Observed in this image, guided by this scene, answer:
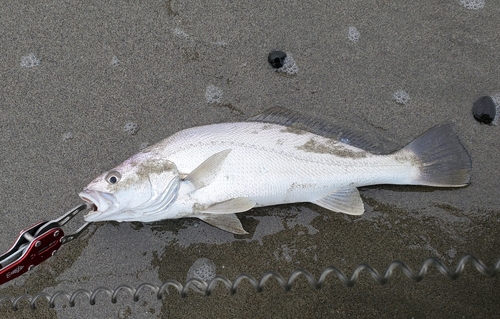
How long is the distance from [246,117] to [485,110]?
5.39 feet

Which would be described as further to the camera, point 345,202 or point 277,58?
point 277,58

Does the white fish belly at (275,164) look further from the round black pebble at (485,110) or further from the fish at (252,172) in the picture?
the round black pebble at (485,110)

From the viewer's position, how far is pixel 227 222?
2498 mm

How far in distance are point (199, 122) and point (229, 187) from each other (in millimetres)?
630

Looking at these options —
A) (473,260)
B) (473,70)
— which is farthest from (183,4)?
(473,260)

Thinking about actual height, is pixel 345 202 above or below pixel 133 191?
below

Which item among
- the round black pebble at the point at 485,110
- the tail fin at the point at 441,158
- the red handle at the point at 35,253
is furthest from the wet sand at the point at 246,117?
the red handle at the point at 35,253

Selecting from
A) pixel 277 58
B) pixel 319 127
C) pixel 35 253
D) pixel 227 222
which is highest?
pixel 277 58

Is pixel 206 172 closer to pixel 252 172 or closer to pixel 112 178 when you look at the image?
pixel 252 172

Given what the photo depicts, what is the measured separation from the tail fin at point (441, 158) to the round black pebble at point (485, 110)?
0.99 feet

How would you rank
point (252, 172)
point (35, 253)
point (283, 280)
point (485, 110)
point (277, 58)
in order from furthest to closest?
point (277, 58) → point (485, 110) → point (252, 172) → point (35, 253) → point (283, 280)

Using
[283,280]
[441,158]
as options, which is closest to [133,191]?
[283,280]

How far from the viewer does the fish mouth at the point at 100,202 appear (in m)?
2.35

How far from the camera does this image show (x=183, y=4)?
9.58 ft
